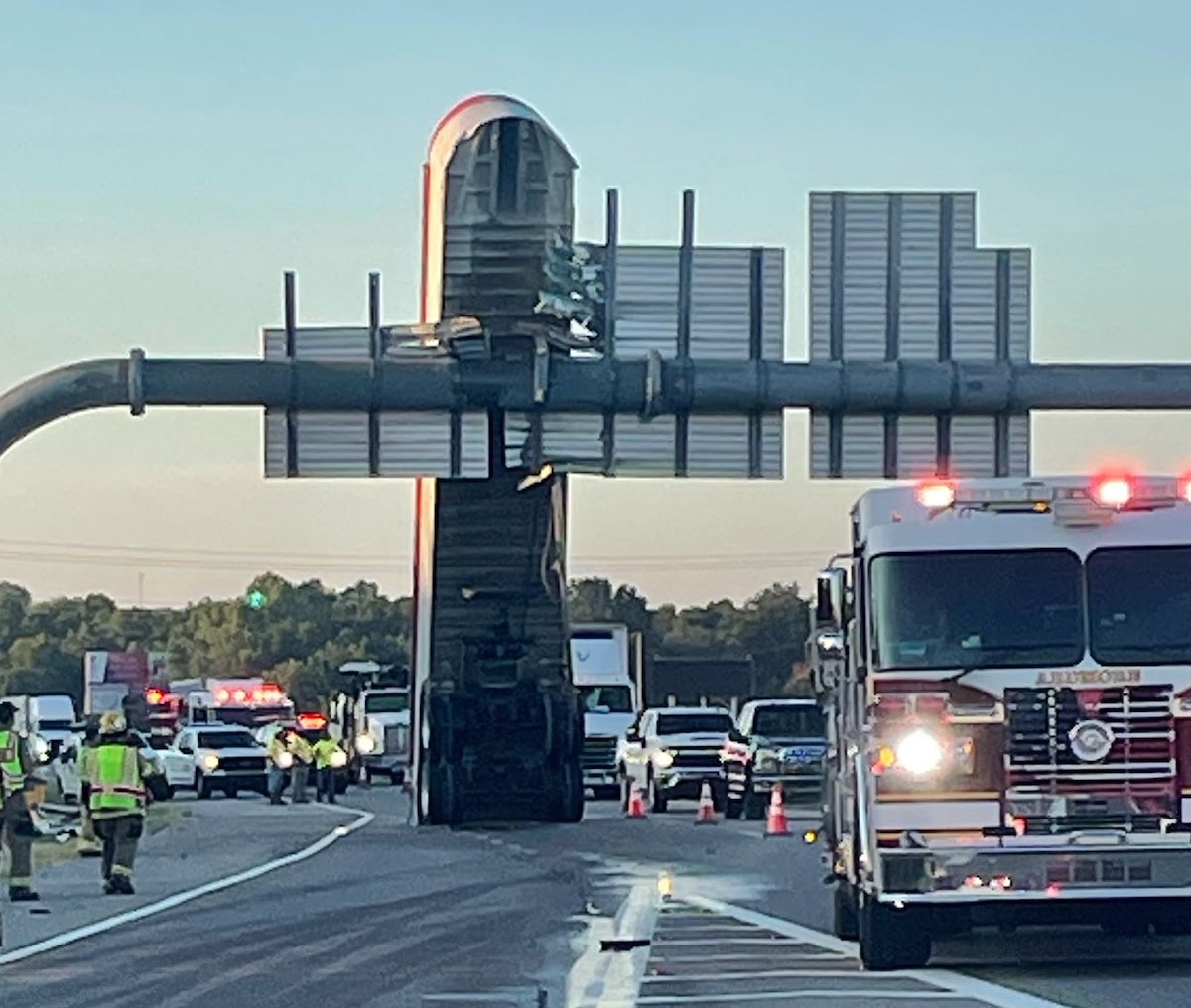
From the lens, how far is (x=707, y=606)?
17575 cm

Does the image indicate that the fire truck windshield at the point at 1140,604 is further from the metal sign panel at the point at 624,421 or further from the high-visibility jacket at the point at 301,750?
the high-visibility jacket at the point at 301,750

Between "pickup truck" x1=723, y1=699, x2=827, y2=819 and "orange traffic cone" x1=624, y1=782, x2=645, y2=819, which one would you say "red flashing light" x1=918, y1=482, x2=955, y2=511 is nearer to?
"pickup truck" x1=723, y1=699, x2=827, y2=819

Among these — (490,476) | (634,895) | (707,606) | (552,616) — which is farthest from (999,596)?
(707,606)

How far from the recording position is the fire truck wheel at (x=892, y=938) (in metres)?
16.7

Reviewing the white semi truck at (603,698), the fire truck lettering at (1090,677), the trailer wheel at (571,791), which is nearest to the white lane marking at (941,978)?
the fire truck lettering at (1090,677)

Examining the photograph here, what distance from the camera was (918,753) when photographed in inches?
635

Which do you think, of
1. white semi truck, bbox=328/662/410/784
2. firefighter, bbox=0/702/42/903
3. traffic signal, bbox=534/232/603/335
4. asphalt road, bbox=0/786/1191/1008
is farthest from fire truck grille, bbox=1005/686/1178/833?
white semi truck, bbox=328/662/410/784

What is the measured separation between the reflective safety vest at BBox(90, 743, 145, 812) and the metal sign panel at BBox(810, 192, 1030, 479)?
6912 millimetres

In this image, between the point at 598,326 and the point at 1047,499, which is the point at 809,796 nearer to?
the point at 598,326

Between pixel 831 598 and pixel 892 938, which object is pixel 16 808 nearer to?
pixel 831 598

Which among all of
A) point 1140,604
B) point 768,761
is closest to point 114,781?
point 1140,604

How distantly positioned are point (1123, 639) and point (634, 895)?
30.7ft

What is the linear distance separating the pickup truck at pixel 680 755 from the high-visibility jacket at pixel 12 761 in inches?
932

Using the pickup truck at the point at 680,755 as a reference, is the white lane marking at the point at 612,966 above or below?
below
